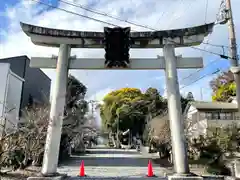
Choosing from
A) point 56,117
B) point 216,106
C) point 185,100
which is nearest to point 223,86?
point 185,100

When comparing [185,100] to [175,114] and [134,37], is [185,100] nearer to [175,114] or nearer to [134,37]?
[134,37]

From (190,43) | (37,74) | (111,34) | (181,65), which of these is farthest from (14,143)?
(37,74)

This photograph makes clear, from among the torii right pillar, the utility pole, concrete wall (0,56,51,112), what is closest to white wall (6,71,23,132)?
concrete wall (0,56,51,112)

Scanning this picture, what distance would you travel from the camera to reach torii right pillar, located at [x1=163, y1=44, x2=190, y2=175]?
35.5 ft

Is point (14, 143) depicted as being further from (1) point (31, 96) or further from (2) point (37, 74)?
(2) point (37, 74)

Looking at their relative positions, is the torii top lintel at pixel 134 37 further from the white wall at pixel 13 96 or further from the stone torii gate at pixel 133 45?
the white wall at pixel 13 96

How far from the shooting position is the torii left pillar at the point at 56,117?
10891 mm

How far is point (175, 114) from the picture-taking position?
37.2ft

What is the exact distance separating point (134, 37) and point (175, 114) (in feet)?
13.2

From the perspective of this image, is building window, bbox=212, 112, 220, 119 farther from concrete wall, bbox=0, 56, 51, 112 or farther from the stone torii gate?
the stone torii gate

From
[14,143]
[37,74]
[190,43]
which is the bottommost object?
[14,143]

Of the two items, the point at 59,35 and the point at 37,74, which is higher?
the point at 37,74

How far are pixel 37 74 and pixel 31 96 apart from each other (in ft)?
8.85

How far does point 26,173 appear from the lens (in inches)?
522
